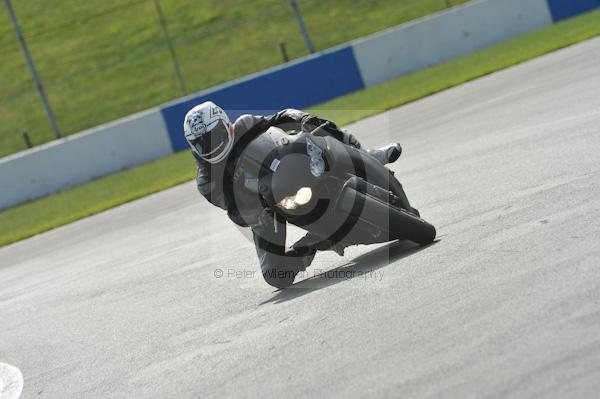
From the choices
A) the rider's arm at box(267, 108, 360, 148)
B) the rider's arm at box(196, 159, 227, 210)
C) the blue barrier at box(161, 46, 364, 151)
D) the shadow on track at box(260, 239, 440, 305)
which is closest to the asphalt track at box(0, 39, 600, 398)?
the shadow on track at box(260, 239, 440, 305)

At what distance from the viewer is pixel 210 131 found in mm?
7523

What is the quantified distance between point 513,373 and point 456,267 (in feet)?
7.07

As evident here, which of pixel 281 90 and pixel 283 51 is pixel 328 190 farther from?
pixel 283 51

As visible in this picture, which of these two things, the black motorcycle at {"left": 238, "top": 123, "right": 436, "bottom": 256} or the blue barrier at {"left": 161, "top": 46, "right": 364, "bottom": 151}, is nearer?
the black motorcycle at {"left": 238, "top": 123, "right": 436, "bottom": 256}

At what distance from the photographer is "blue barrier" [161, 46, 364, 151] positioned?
22.3 m

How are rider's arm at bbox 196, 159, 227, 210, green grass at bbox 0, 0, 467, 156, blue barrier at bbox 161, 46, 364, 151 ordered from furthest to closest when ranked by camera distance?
green grass at bbox 0, 0, 467, 156 → blue barrier at bbox 161, 46, 364, 151 → rider's arm at bbox 196, 159, 227, 210

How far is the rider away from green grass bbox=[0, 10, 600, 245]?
9167mm

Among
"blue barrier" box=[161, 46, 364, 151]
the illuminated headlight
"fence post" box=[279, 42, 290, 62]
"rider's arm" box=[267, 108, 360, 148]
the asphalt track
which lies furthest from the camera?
"fence post" box=[279, 42, 290, 62]

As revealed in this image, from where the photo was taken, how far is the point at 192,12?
2973 centimetres

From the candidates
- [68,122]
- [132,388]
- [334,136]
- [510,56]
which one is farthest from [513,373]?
[68,122]

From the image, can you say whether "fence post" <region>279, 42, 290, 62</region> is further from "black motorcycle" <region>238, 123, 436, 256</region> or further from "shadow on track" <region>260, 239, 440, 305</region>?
"black motorcycle" <region>238, 123, 436, 256</region>

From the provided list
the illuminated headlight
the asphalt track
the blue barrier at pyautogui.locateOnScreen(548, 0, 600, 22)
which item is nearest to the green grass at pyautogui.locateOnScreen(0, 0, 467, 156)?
the blue barrier at pyautogui.locateOnScreen(548, 0, 600, 22)

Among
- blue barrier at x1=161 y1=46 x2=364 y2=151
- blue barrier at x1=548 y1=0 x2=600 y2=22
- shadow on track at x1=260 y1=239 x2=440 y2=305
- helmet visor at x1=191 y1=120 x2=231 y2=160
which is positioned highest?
helmet visor at x1=191 y1=120 x2=231 y2=160

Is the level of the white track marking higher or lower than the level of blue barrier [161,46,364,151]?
higher
